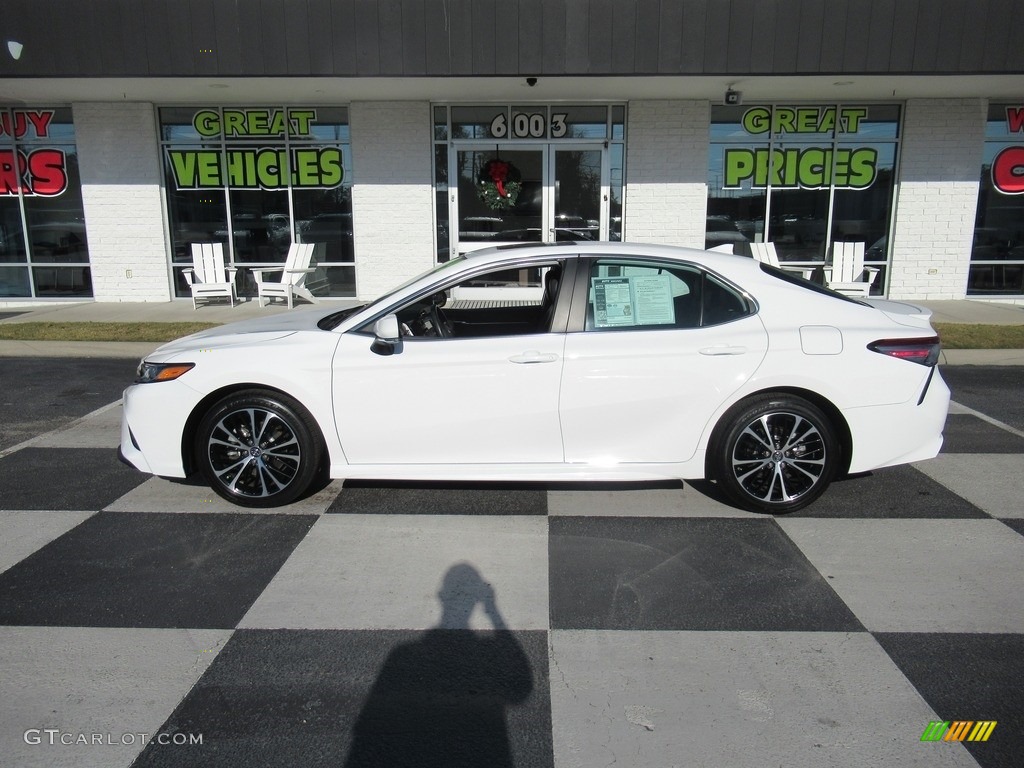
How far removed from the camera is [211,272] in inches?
549

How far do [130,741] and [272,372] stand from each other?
2.27m

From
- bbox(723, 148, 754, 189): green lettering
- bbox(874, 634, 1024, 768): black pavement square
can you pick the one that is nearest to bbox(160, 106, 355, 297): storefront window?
bbox(723, 148, 754, 189): green lettering

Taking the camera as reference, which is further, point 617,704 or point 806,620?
point 806,620

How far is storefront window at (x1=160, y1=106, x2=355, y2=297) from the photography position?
44.9ft

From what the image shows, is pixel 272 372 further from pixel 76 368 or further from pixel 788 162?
pixel 788 162

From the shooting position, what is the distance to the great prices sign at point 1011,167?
43.6 feet

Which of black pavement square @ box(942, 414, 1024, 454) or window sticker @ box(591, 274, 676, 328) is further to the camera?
black pavement square @ box(942, 414, 1024, 454)

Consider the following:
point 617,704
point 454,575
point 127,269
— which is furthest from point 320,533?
point 127,269

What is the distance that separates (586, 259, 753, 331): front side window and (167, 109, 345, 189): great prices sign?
10140mm

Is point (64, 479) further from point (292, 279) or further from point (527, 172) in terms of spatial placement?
point (527, 172)

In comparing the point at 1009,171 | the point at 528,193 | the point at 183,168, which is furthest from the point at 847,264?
the point at 183,168

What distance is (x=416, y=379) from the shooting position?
455 centimetres

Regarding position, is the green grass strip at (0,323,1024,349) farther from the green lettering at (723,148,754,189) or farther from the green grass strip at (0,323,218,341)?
the green lettering at (723,148,754,189)

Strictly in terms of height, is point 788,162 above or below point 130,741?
above
